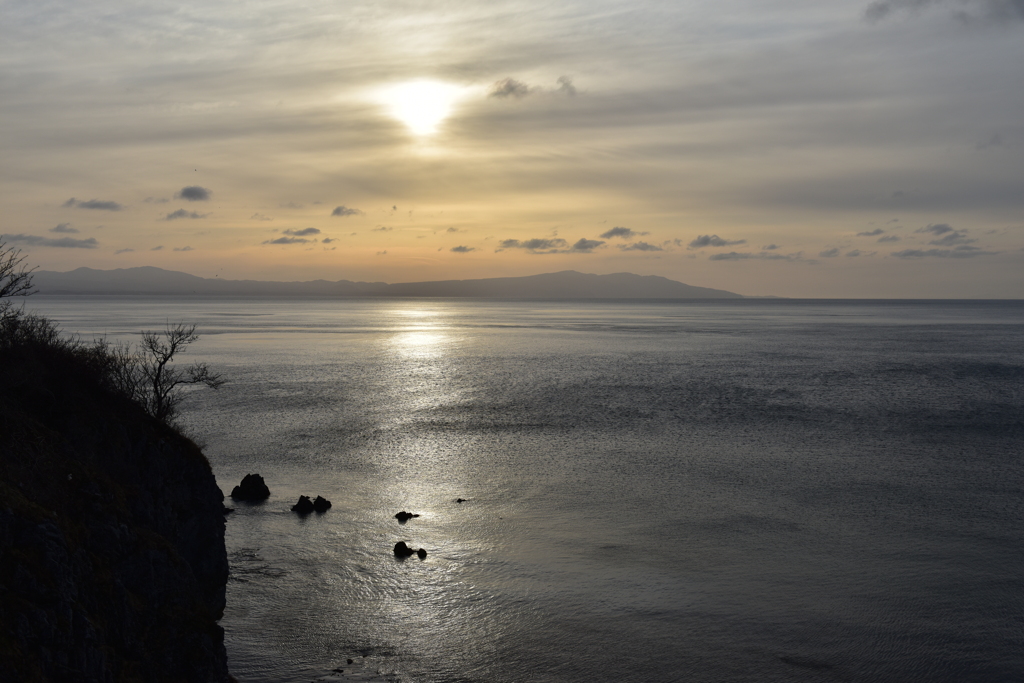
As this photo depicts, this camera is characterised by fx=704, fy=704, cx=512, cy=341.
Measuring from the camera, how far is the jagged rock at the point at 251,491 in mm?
44844

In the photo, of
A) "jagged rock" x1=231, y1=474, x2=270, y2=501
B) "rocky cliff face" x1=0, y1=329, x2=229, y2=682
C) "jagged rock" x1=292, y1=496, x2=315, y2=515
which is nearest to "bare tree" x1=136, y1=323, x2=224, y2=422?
"jagged rock" x1=231, y1=474, x2=270, y2=501

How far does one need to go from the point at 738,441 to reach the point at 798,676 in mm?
37163

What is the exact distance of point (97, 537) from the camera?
2183cm

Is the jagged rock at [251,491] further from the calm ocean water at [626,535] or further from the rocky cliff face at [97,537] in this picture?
the rocky cliff face at [97,537]

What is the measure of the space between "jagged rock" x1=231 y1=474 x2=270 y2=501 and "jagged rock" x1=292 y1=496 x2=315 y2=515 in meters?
3.23

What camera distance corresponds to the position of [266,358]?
126 meters

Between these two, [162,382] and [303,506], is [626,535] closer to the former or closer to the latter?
[303,506]

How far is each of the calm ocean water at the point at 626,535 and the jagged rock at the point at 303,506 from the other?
25.8 inches

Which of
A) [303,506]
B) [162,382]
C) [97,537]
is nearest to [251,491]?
[303,506]

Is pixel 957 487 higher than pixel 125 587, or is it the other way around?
pixel 125 587

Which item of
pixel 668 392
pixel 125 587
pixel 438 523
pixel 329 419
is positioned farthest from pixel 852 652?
pixel 668 392

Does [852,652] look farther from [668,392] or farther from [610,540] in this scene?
[668,392]

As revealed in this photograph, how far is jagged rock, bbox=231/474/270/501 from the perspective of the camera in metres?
44.8

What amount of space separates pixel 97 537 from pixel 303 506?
21323mm
